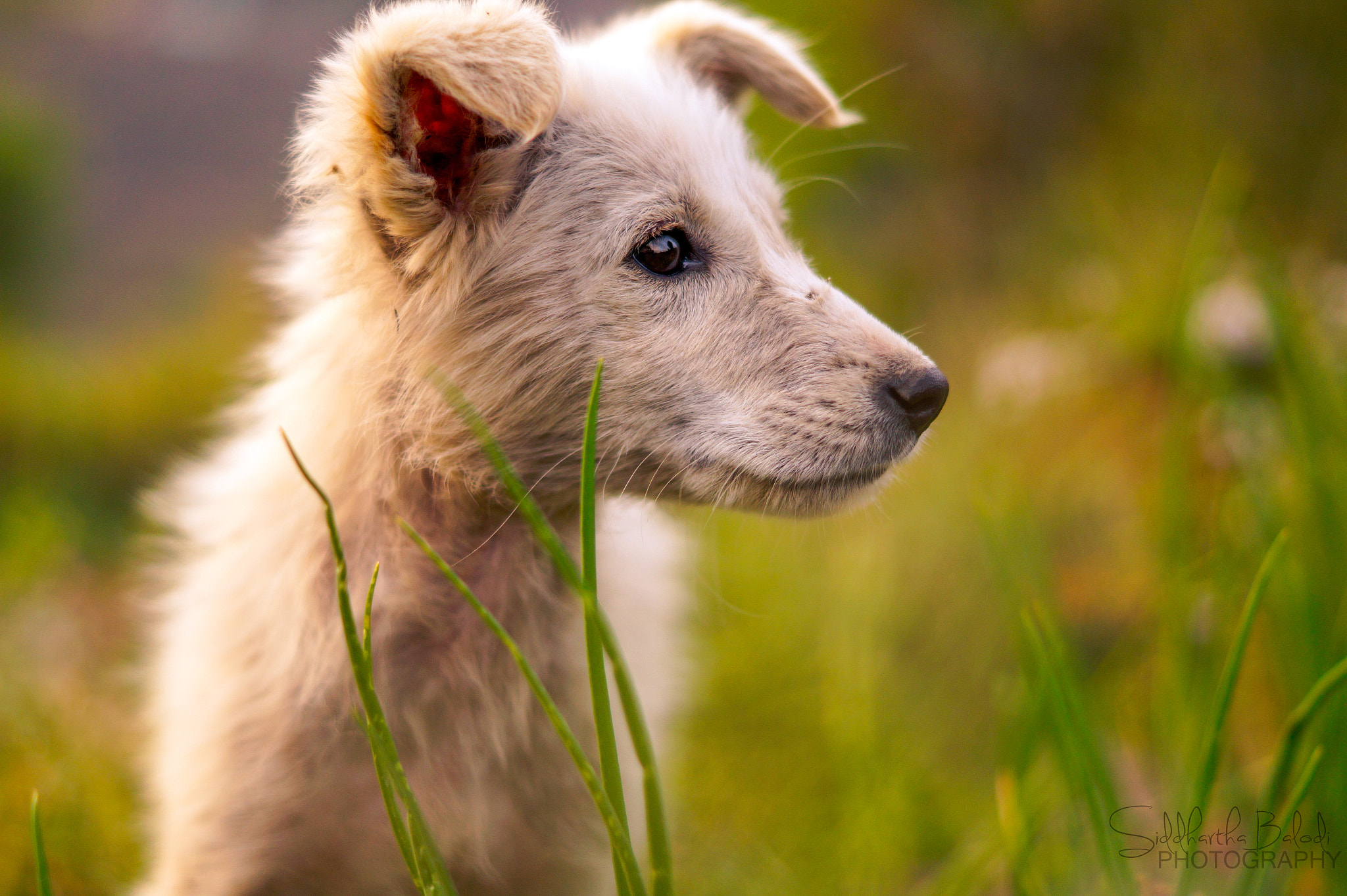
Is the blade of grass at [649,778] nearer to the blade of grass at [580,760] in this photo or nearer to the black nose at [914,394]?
the blade of grass at [580,760]

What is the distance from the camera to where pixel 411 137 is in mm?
1291

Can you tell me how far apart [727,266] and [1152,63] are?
22.8ft

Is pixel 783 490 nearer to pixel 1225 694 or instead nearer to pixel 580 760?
pixel 580 760

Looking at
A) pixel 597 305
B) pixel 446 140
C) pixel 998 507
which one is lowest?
pixel 998 507

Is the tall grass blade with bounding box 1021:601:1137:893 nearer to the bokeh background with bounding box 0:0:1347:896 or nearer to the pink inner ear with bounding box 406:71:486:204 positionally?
the bokeh background with bounding box 0:0:1347:896

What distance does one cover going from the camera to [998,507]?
107 inches

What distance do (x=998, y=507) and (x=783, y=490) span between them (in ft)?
5.20

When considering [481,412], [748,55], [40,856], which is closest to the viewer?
[40,856]

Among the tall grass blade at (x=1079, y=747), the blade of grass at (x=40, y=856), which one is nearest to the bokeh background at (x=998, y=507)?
the tall grass blade at (x=1079, y=747)

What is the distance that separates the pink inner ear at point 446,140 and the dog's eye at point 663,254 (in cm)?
31

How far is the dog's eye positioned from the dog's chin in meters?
0.36

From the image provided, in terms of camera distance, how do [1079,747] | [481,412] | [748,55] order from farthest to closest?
[748,55]
[481,412]
[1079,747]

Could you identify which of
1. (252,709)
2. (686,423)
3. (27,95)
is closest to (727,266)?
(686,423)

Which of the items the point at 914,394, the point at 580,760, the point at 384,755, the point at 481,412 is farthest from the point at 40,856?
the point at 914,394
